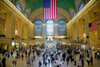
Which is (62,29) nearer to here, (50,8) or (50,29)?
(50,29)

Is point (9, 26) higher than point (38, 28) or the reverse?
the reverse

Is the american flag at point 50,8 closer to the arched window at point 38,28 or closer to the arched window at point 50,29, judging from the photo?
the arched window at point 50,29

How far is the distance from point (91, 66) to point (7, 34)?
16549 mm

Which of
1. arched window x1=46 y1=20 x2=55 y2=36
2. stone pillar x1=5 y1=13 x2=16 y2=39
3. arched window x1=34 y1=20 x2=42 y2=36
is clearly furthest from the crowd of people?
arched window x1=34 y1=20 x2=42 y2=36

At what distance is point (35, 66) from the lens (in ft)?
27.2

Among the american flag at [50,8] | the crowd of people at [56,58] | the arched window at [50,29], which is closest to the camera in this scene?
the crowd of people at [56,58]

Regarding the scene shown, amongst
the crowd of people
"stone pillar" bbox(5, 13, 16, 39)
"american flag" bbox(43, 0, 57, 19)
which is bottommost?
the crowd of people

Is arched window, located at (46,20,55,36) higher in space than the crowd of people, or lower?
higher

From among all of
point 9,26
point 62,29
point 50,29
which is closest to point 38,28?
point 50,29

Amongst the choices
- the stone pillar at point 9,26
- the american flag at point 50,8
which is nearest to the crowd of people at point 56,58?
the stone pillar at point 9,26

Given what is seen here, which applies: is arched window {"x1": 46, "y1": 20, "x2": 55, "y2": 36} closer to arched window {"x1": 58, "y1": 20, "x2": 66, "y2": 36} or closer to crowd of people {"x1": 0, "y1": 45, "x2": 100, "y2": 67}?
arched window {"x1": 58, "y1": 20, "x2": 66, "y2": 36}

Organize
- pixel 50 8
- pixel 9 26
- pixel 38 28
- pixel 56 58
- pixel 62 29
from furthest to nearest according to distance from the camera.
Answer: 1. pixel 38 28
2. pixel 62 29
3. pixel 9 26
4. pixel 50 8
5. pixel 56 58

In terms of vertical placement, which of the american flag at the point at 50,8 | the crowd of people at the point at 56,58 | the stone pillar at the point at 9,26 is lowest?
the crowd of people at the point at 56,58

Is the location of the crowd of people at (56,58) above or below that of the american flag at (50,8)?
below
